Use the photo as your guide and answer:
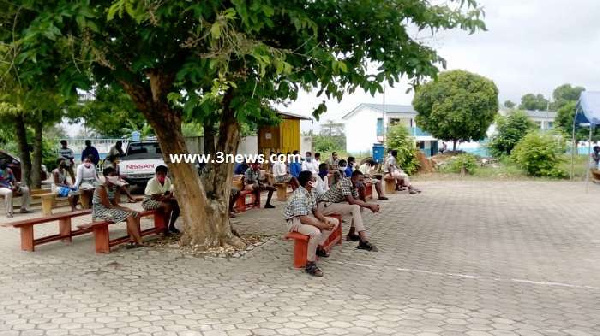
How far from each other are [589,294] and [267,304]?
374 cm

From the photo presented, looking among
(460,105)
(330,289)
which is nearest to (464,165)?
(460,105)

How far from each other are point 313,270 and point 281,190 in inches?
327

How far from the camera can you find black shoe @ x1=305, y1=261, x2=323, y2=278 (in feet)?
21.5

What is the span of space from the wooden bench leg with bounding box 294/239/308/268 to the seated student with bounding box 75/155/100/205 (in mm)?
7137

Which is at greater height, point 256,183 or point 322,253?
point 256,183

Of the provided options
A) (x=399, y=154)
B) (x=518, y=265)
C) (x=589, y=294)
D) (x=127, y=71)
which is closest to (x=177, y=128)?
(x=127, y=71)

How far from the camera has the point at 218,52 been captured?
5707 millimetres

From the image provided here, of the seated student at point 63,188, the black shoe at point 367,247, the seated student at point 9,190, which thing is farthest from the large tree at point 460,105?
the black shoe at point 367,247

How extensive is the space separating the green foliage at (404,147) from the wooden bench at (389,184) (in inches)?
262

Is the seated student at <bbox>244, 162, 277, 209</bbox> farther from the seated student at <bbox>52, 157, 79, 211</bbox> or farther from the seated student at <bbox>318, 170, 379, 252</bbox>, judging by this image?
the seated student at <bbox>318, 170, 379, 252</bbox>

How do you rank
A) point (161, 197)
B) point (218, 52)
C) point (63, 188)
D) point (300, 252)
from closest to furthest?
point (218, 52) < point (300, 252) < point (161, 197) < point (63, 188)

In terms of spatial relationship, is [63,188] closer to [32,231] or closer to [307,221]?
[32,231]

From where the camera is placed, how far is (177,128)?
7949 mm

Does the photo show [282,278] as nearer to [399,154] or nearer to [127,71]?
[127,71]
